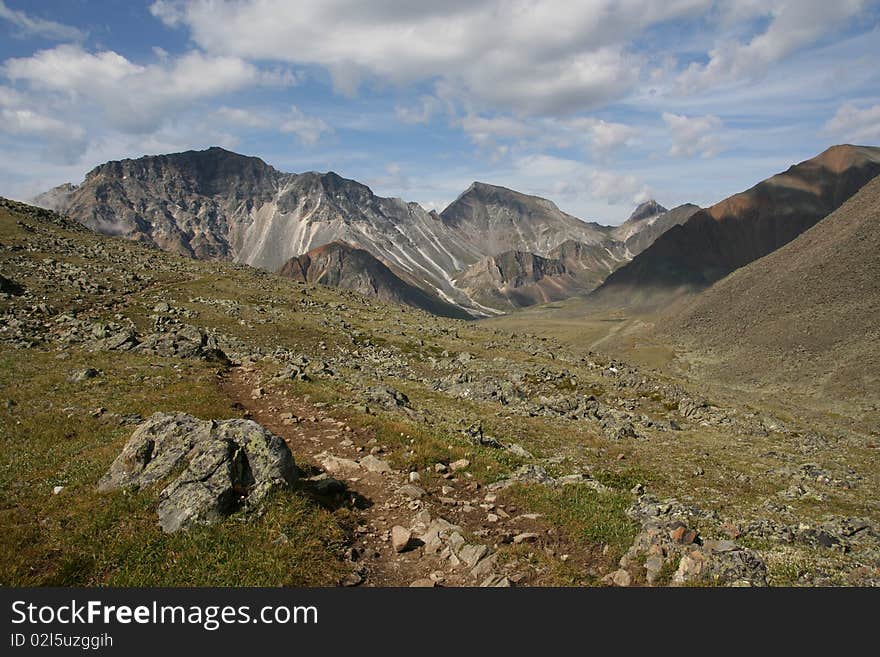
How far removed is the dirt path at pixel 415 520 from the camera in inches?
506

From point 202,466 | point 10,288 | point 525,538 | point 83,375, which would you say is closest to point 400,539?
point 525,538

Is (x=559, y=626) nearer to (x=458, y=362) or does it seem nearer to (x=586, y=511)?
(x=586, y=511)

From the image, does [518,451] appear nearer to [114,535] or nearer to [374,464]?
[374,464]

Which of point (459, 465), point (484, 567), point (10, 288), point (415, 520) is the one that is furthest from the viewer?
point (10, 288)

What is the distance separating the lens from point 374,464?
19672 mm

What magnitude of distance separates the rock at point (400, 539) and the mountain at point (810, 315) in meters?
119

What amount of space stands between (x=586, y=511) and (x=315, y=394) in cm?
1931

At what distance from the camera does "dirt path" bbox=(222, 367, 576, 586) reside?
506 inches

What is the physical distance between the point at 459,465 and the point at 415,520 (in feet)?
17.4

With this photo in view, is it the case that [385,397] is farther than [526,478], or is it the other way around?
[385,397]

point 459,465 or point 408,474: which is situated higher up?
point 408,474

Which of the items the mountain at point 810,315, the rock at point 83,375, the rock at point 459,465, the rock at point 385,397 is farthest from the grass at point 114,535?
the mountain at point 810,315

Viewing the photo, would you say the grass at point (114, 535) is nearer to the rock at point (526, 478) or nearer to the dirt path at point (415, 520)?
the dirt path at point (415, 520)

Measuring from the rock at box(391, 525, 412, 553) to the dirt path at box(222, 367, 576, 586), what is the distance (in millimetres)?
41
